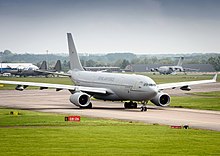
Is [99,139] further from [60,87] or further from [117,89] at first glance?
[60,87]

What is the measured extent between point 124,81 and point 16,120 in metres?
21.4

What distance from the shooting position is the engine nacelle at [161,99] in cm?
7700

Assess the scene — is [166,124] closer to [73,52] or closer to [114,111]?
[114,111]

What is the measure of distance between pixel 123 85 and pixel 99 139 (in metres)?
32.0

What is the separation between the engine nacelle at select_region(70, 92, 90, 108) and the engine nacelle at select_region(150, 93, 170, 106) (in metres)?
7.38

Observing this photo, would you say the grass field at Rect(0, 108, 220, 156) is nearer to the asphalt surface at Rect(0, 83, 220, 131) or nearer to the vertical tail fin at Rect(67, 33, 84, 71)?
the asphalt surface at Rect(0, 83, 220, 131)

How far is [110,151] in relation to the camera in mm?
38875

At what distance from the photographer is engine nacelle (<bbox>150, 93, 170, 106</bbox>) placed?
77.0 metres

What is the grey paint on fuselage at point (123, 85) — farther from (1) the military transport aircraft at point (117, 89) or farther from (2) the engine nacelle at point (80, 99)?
(2) the engine nacelle at point (80, 99)

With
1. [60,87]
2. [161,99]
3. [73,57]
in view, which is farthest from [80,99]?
[73,57]

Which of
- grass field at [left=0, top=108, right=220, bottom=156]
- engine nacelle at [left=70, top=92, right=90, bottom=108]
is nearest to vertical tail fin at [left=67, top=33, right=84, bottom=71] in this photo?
engine nacelle at [left=70, top=92, right=90, bottom=108]

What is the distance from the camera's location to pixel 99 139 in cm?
4444

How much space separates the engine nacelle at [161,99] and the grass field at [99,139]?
19802 millimetres

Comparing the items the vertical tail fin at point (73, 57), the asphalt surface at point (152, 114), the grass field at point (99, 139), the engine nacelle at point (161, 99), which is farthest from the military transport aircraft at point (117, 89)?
the grass field at point (99, 139)
